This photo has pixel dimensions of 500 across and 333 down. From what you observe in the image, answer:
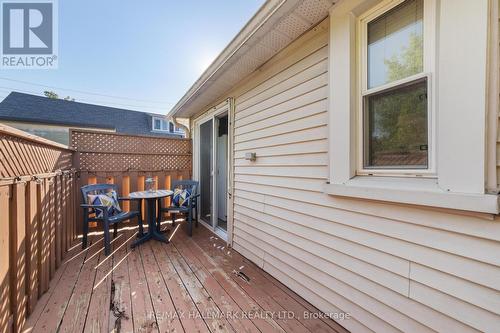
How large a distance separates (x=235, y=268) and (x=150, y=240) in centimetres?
172

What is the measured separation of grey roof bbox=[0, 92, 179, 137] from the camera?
29.8 feet

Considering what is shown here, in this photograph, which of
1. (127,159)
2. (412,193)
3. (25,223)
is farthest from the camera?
(127,159)

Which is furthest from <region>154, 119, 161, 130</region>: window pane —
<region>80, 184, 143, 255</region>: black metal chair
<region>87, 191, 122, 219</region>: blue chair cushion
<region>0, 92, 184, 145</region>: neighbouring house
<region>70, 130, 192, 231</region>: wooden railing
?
<region>87, 191, 122, 219</region>: blue chair cushion

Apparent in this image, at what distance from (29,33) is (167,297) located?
6821 mm

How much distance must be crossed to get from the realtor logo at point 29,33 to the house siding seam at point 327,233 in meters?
4.99

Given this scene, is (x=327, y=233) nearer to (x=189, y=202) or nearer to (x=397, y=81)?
(x=397, y=81)

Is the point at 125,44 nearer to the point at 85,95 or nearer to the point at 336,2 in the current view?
the point at 336,2

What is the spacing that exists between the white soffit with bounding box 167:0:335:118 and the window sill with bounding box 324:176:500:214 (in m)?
1.39

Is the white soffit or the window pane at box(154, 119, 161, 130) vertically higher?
the window pane at box(154, 119, 161, 130)

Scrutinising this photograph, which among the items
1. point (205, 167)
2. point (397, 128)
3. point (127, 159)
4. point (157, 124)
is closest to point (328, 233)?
point (397, 128)

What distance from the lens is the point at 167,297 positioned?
80.9 inches

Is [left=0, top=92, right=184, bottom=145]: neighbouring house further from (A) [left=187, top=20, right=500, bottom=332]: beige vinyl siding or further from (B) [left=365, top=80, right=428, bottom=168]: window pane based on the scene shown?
(B) [left=365, top=80, right=428, bottom=168]: window pane

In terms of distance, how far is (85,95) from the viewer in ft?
63.0

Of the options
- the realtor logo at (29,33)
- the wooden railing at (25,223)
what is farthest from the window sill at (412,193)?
the realtor logo at (29,33)
